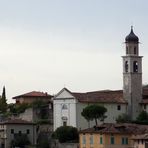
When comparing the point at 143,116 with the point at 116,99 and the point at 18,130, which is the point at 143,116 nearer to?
the point at 116,99

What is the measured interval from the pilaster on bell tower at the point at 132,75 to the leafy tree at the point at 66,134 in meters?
8.66

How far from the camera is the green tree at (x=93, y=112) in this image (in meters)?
95.1

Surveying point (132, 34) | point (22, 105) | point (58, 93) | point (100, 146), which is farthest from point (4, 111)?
point (100, 146)

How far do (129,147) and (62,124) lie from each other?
16.0 metres

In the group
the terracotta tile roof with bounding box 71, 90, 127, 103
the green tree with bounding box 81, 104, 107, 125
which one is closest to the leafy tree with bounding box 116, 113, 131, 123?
the terracotta tile roof with bounding box 71, 90, 127, 103

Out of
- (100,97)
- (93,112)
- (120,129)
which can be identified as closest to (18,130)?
(100,97)

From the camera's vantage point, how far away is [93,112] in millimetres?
95375

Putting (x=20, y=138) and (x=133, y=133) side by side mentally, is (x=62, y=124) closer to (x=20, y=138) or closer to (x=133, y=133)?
(x=20, y=138)

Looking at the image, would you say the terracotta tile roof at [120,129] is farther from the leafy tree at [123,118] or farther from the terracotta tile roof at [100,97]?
the terracotta tile roof at [100,97]

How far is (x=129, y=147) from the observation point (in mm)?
85938

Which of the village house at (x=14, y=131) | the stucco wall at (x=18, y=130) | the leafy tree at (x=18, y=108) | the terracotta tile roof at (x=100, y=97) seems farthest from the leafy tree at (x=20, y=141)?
the leafy tree at (x=18, y=108)

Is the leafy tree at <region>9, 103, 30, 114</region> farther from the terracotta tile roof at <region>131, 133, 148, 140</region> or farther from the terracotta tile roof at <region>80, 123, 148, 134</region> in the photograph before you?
the terracotta tile roof at <region>131, 133, 148, 140</region>

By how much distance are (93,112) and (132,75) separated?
833 cm

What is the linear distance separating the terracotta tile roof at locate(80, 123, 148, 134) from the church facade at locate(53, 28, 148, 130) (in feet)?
29.8
